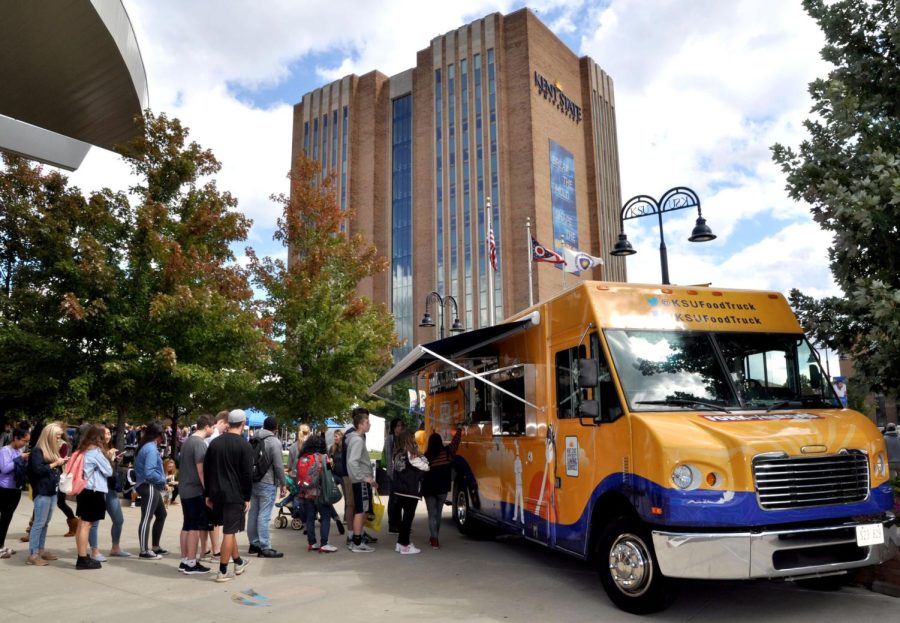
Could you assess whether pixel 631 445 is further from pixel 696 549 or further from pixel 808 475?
pixel 808 475

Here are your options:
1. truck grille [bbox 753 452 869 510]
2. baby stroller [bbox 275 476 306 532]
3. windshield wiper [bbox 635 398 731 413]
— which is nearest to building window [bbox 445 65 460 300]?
baby stroller [bbox 275 476 306 532]

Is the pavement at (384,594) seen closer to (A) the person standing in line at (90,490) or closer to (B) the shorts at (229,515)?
(A) the person standing in line at (90,490)

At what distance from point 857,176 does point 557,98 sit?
64699 mm

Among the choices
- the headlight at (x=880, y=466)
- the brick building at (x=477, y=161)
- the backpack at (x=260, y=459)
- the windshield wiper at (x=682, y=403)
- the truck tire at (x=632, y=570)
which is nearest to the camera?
the truck tire at (x=632, y=570)

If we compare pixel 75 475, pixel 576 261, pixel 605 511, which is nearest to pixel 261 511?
pixel 75 475

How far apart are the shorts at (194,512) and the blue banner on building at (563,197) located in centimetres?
5896

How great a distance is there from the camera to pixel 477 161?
66000 millimetres

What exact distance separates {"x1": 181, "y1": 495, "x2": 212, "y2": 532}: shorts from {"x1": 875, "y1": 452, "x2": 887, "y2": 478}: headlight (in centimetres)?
691

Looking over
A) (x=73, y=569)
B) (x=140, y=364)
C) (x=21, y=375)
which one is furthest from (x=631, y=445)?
(x=21, y=375)

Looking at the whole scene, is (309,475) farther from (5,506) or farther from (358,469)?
(5,506)

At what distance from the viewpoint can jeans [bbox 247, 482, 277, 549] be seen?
346 inches

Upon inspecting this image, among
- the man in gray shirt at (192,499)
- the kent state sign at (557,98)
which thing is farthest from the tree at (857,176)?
the kent state sign at (557,98)

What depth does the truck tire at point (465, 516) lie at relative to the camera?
32.9ft

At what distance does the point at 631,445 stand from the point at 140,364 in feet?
38.7
